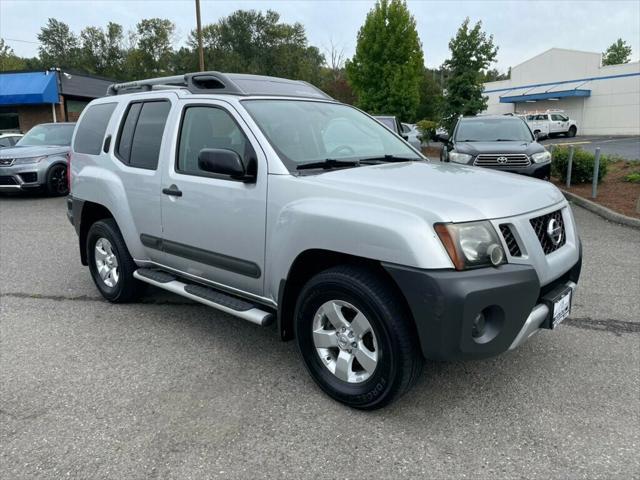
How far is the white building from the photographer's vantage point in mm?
36875

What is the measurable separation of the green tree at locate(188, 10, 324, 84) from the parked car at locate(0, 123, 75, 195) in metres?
50.2

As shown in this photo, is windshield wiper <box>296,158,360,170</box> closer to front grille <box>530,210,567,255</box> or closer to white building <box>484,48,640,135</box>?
front grille <box>530,210,567,255</box>

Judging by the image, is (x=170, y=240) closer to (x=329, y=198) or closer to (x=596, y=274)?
(x=329, y=198)

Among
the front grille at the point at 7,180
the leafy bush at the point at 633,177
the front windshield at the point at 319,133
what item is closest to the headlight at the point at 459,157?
the leafy bush at the point at 633,177

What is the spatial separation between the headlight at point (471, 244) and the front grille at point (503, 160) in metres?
7.28

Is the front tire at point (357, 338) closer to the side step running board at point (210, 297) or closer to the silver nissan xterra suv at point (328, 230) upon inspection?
the silver nissan xterra suv at point (328, 230)

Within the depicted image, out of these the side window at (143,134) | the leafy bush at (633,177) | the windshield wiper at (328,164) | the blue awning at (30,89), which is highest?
the blue awning at (30,89)

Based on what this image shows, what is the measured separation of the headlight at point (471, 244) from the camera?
8.54 feet

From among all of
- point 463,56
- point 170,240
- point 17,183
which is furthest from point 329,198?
point 463,56

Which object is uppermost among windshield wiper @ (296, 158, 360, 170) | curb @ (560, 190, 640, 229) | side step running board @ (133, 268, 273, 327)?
windshield wiper @ (296, 158, 360, 170)

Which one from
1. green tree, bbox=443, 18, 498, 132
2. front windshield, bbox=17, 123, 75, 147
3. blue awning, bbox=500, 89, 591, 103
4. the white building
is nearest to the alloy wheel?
front windshield, bbox=17, 123, 75, 147

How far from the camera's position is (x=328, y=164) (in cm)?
349

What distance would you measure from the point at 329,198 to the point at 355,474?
1.45 metres

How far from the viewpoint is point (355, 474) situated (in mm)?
2521
